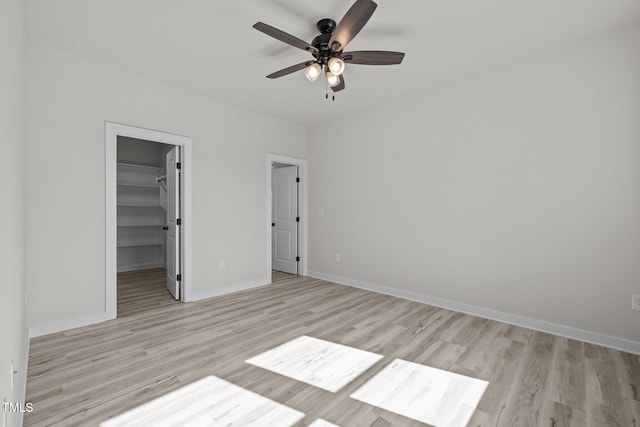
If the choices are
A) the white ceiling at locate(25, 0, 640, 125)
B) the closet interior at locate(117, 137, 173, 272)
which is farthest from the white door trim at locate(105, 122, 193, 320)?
the closet interior at locate(117, 137, 173, 272)

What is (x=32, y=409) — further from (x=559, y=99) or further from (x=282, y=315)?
(x=559, y=99)

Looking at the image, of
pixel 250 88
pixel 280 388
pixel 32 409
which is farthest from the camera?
pixel 250 88

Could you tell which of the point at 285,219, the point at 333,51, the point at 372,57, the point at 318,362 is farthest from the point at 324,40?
the point at 285,219

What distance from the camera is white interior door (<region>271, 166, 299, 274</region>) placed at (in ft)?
18.0

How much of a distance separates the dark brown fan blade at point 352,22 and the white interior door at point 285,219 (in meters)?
3.25

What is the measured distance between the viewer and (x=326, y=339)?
2.79 m

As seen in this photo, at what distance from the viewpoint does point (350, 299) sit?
4055 millimetres

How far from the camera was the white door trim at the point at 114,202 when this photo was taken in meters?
3.21

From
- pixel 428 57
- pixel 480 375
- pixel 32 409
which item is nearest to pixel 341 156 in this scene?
pixel 428 57

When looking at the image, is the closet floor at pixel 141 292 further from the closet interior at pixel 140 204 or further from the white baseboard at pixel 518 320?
the white baseboard at pixel 518 320

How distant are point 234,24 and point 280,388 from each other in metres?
2.87

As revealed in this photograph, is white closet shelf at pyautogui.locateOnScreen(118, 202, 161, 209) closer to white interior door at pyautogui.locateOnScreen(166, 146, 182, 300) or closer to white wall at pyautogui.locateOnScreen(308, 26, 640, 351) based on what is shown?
white interior door at pyautogui.locateOnScreen(166, 146, 182, 300)

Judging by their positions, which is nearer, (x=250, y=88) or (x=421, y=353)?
(x=421, y=353)

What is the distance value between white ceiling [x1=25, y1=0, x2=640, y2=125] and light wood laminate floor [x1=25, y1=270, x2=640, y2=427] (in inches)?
109
